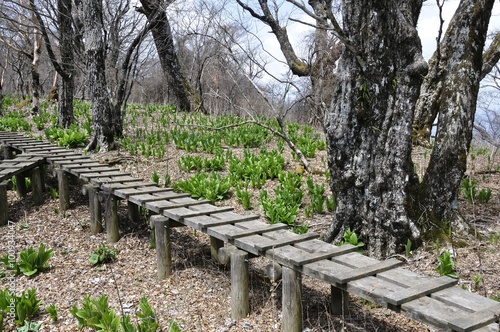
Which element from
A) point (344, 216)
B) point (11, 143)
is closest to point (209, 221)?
point (344, 216)

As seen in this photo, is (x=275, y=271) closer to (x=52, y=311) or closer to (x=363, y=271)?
(x=363, y=271)

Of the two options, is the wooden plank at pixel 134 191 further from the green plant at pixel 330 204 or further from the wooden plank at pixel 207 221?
the green plant at pixel 330 204

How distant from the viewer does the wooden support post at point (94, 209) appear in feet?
18.4

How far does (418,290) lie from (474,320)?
15.5 inches

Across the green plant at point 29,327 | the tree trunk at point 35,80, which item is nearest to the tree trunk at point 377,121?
the green plant at point 29,327

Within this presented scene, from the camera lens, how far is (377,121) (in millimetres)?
4281

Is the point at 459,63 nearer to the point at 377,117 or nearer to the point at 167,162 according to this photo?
the point at 377,117

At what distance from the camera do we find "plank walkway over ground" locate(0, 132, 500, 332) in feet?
8.19

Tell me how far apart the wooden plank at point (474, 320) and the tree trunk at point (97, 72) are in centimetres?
803

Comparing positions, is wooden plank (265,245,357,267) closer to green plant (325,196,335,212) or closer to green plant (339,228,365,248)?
green plant (339,228,365,248)

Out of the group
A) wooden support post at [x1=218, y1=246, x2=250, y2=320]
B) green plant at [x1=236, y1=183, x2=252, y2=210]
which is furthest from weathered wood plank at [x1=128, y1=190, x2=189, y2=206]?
wooden support post at [x1=218, y1=246, x2=250, y2=320]

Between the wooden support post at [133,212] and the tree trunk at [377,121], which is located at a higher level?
the tree trunk at [377,121]

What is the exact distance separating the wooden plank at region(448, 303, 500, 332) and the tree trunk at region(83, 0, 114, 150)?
8034 millimetres

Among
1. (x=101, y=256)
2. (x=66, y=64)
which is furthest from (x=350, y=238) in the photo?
(x=66, y=64)
